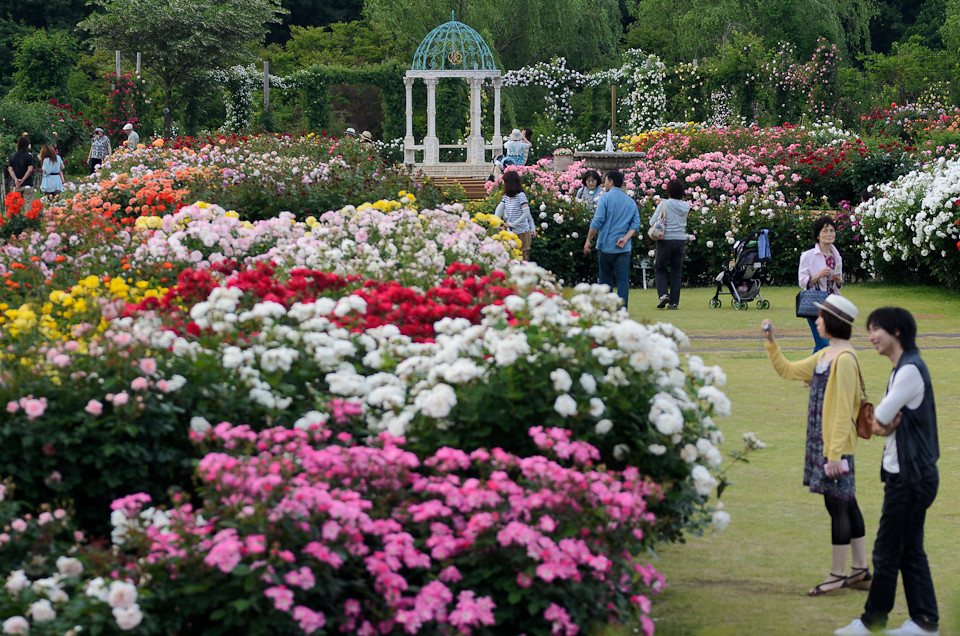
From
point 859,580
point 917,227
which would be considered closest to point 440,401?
point 859,580

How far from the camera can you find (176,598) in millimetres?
3656

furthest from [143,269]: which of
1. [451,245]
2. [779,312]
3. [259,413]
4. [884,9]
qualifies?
[884,9]

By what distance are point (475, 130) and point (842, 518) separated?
27729 millimetres

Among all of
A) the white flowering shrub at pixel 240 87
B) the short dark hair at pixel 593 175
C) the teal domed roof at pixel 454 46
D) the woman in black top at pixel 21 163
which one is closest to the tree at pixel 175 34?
the white flowering shrub at pixel 240 87

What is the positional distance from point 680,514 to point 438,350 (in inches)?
41.3

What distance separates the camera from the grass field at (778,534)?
4977 mm

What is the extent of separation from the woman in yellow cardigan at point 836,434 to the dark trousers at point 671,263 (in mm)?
8416

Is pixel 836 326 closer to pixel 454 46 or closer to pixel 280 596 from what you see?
pixel 280 596

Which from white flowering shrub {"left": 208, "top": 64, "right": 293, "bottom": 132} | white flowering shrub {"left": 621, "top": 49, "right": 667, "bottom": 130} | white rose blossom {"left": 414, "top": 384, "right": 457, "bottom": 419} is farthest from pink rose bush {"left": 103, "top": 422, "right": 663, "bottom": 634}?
white flowering shrub {"left": 208, "top": 64, "right": 293, "bottom": 132}

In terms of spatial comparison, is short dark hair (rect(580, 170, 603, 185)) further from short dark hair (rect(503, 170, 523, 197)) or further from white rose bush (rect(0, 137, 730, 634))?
white rose bush (rect(0, 137, 730, 634))

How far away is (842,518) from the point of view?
523 centimetres

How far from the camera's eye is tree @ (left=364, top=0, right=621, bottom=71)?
42.6 metres

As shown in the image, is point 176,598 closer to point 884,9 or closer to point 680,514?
point 680,514

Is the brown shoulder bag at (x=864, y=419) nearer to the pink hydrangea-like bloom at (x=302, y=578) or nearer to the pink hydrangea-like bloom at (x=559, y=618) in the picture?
the pink hydrangea-like bloom at (x=559, y=618)
